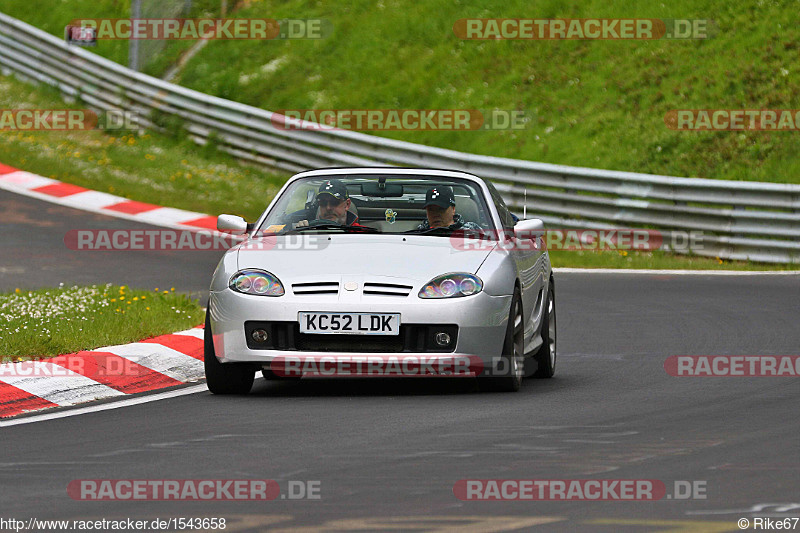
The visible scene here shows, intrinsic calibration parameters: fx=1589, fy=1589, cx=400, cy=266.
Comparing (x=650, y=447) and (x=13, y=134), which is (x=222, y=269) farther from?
(x=13, y=134)

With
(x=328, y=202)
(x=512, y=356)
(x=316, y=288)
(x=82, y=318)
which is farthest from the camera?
(x=82, y=318)

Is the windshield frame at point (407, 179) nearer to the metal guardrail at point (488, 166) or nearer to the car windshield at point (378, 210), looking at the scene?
the car windshield at point (378, 210)

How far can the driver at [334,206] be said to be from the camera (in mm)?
10305

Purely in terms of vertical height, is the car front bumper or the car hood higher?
the car hood

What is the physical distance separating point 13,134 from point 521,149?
27.9 feet

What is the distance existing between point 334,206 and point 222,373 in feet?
4.77

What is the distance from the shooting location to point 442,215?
33.4 ft

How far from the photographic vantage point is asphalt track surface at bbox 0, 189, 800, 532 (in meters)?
5.99

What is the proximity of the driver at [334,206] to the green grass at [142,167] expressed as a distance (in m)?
11.9

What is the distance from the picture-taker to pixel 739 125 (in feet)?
75.9

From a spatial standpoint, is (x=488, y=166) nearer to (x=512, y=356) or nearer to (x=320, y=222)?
(x=320, y=222)

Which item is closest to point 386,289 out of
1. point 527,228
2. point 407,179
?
point 527,228

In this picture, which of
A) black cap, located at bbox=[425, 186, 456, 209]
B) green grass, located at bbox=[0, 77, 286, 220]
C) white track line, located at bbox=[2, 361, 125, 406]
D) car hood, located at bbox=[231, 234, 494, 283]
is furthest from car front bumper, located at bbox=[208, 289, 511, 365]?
green grass, located at bbox=[0, 77, 286, 220]

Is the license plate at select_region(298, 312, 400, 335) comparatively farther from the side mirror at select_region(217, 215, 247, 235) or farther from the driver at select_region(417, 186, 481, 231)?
the side mirror at select_region(217, 215, 247, 235)
